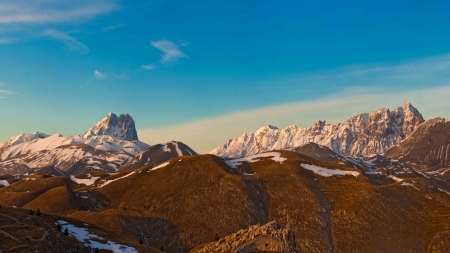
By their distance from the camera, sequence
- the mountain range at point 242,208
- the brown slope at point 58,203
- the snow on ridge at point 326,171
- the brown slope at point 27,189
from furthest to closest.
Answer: the snow on ridge at point 326,171 → the brown slope at point 27,189 → the brown slope at point 58,203 → the mountain range at point 242,208

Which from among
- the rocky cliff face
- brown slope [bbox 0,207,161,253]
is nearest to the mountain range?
brown slope [bbox 0,207,161,253]

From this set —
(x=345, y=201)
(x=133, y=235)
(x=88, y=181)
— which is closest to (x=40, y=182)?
(x=88, y=181)

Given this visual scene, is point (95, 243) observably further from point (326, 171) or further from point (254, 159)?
point (254, 159)

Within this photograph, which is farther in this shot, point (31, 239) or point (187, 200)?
point (187, 200)

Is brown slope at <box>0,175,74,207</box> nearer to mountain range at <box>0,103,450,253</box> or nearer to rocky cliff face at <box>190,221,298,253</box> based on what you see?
mountain range at <box>0,103,450,253</box>

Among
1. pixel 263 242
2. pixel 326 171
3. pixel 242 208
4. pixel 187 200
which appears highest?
pixel 263 242

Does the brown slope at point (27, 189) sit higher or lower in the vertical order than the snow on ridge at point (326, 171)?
higher

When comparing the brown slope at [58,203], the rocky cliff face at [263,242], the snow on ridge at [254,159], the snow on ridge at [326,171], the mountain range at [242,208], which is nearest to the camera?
the rocky cliff face at [263,242]

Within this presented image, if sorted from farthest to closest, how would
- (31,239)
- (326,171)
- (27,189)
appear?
(27,189), (326,171), (31,239)

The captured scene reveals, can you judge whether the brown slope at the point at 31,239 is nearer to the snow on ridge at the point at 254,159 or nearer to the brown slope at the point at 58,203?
the brown slope at the point at 58,203

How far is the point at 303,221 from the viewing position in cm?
11194

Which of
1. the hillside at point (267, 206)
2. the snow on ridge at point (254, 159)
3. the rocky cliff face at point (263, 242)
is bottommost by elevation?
the hillside at point (267, 206)

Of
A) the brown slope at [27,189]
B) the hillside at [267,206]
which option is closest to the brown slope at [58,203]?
the hillside at [267,206]

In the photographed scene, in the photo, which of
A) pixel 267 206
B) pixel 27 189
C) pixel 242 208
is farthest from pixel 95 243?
pixel 27 189
